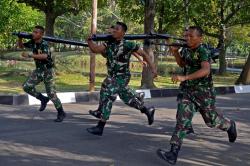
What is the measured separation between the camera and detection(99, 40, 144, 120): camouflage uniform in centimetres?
791

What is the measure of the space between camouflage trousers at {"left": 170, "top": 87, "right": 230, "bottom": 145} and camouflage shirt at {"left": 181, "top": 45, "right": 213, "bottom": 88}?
0.21 feet

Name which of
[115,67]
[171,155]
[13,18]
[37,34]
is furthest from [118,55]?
[13,18]

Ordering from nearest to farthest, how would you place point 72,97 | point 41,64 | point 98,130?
1. point 98,130
2. point 41,64
3. point 72,97

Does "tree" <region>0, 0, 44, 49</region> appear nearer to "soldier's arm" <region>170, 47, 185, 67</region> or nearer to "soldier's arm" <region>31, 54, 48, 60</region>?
"soldier's arm" <region>31, 54, 48, 60</region>

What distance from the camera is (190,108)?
21.4 feet

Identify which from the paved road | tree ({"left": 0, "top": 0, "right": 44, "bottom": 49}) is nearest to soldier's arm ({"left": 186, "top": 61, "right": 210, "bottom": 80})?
the paved road

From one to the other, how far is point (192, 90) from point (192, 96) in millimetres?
74

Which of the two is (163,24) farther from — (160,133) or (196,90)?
(196,90)

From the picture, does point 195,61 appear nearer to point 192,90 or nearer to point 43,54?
point 192,90

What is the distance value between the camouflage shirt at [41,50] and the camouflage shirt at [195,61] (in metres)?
3.27

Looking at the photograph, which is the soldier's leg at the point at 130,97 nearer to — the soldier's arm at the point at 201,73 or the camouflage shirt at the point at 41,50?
the camouflage shirt at the point at 41,50

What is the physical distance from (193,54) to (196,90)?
45 cm

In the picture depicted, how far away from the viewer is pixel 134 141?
7.88 meters

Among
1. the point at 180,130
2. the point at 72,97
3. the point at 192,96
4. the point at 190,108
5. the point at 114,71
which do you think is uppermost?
the point at 114,71
